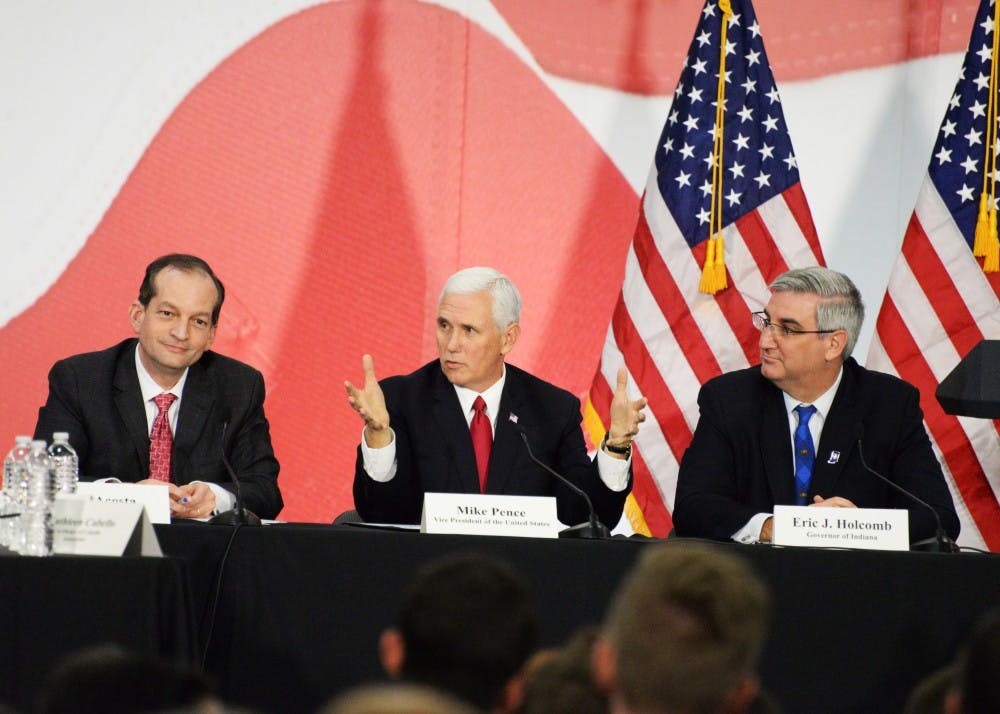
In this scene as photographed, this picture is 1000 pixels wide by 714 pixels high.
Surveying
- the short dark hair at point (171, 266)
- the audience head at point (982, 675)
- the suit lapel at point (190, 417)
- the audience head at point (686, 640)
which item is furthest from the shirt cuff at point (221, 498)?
the audience head at point (982, 675)

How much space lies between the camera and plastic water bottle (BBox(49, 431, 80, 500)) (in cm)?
296

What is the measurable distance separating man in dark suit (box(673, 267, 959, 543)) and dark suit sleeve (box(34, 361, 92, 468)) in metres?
1.70

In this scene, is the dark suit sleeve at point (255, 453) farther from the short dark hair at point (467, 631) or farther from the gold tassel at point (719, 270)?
the short dark hair at point (467, 631)

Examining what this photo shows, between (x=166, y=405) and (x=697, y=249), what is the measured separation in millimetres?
1983

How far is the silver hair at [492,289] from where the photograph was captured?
13.1ft

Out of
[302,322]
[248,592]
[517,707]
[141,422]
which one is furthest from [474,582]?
[302,322]

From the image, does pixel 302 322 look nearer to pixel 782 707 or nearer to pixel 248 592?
pixel 248 592

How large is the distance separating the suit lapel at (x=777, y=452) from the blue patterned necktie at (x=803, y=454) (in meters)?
0.03

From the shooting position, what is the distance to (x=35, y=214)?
17.4ft

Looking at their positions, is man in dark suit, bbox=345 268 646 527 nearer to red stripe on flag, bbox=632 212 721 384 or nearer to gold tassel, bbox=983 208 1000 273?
red stripe on flag, bbox=632 212 721 384

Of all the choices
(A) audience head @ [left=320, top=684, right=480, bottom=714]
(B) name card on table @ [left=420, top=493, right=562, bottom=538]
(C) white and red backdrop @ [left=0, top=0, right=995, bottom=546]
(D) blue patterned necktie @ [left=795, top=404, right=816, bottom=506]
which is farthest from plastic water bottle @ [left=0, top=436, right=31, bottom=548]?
(C) white and red backdrop @ [left=0, top=0, right=995, bottom=546]

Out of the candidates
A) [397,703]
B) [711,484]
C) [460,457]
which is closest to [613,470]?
[711,484]

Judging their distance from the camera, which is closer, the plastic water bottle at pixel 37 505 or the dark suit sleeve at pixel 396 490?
the plastic water bottle at pixel 37 505

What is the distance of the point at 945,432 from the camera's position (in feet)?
15.5
